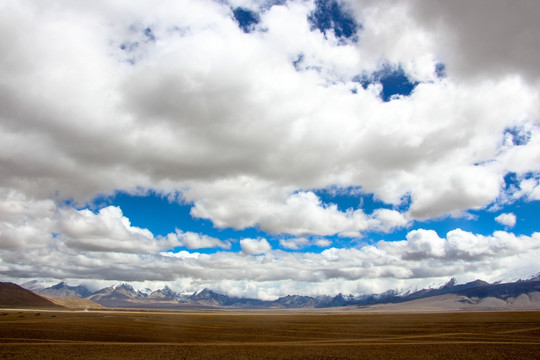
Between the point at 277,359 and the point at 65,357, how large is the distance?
26036mm

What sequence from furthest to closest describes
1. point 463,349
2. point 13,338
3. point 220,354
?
point 13,338, point 463,349, point 220,354

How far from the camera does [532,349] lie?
51.0 meters

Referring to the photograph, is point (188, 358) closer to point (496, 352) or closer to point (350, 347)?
point (350, 347)

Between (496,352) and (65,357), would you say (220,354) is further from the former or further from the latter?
(496,352)

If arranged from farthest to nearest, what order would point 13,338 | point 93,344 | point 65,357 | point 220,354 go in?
1. point 13,338
2. point 93,344
3. point 220,354
4. point 65,357

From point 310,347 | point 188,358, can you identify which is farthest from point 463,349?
point 188,358

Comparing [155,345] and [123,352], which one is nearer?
[123,352]

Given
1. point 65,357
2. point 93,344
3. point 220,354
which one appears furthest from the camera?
point 93,344

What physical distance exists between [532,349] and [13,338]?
82459 mm

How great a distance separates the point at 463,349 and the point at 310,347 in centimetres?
2208

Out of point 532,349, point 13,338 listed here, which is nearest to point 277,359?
point 532,349

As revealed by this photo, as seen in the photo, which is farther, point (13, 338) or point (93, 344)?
point (13, 338)

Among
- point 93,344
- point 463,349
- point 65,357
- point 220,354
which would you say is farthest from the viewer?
point 93,344

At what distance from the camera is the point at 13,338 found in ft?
203
